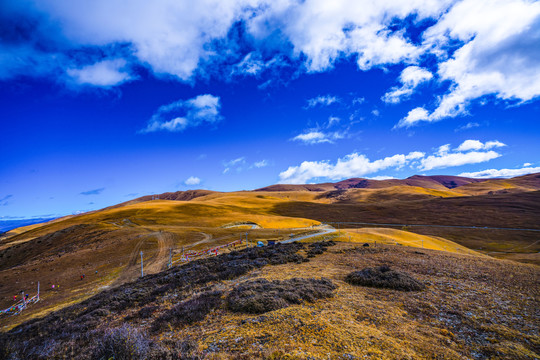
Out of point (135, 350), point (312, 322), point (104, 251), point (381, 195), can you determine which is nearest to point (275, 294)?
point (312, 322)

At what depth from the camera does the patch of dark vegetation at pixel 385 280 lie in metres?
11.4

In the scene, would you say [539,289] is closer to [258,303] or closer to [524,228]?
[258,303]

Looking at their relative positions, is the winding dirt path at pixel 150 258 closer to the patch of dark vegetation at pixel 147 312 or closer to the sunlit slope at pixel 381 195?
the patch of dark vegetation at pixel 147 312

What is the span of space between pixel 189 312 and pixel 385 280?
9578 millimetres

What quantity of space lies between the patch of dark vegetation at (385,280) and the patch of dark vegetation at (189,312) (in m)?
7.36

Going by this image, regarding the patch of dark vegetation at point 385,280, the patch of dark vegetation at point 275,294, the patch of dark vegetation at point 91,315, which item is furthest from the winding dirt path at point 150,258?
the patch of dark vegetation at point 385,280

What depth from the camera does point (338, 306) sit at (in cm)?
912

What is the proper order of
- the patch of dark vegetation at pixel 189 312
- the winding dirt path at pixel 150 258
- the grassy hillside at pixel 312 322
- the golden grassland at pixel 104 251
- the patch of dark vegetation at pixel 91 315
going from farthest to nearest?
the winding dirt path at pixel 150 258 < the golden grassland at pixel 104 251 < the patch of dark vegetation at pixel 189 312 < the patch of dark vegetation at pixel 91 315 < the grassy hillside at pixel 312 322

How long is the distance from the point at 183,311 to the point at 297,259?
12.1m

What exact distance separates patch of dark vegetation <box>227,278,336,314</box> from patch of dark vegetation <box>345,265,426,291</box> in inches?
75.9

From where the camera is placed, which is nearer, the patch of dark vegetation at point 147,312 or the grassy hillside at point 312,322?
the grassy hillside at point 312,322

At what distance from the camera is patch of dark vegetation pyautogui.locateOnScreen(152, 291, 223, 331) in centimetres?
852

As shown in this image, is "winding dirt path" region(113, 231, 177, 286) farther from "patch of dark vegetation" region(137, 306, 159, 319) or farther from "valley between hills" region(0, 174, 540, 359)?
"patch of dark vegetation" region(137, 306, 159, 319)

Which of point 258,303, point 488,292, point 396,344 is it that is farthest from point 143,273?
point 488,292
